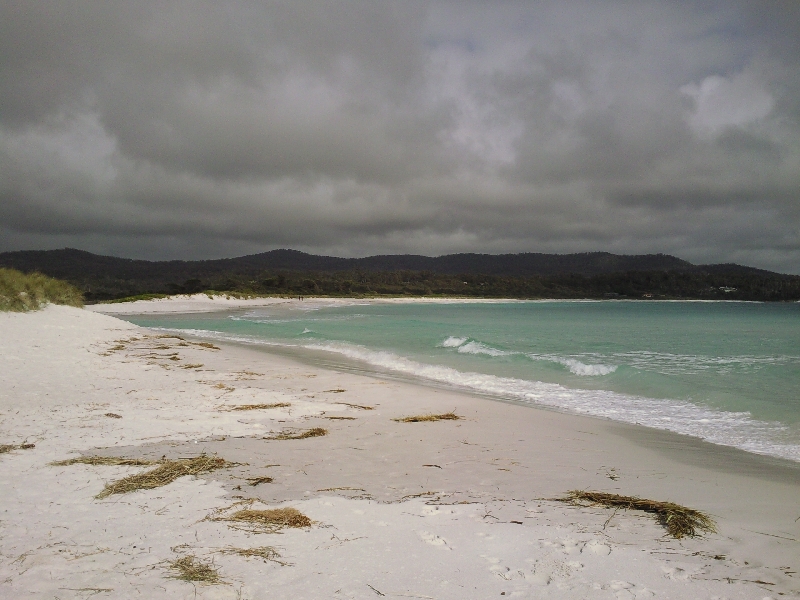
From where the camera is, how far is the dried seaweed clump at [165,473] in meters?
4.60

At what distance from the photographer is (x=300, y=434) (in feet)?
23.5

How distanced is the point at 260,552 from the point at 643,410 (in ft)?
30.6

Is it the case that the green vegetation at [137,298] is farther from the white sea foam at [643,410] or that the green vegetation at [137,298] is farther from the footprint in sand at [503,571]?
the footprint in sand at [503,571]

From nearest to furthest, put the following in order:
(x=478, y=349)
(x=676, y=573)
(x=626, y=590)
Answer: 1. (x=626, y=590)
2. (x=676, y=573)
3. (x=478, y=349)

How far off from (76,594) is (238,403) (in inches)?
252

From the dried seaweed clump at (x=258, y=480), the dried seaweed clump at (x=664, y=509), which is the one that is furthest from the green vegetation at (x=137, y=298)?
the dried seaweed clump at (x=664, y=509)

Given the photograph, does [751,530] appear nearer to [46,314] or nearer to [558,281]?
[46,314]

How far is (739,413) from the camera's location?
9742 mm

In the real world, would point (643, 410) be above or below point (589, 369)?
below

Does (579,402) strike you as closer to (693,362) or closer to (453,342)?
(693,362)

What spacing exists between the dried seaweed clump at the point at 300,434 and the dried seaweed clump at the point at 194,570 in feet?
11.8

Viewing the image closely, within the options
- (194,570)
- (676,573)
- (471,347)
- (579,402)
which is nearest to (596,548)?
(676,573)

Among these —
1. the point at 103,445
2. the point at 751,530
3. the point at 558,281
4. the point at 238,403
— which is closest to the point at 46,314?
the point at 238,403

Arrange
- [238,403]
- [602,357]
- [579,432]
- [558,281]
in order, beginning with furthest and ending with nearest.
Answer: [558,281]
[602,357]
[238,403]
[579,432]
